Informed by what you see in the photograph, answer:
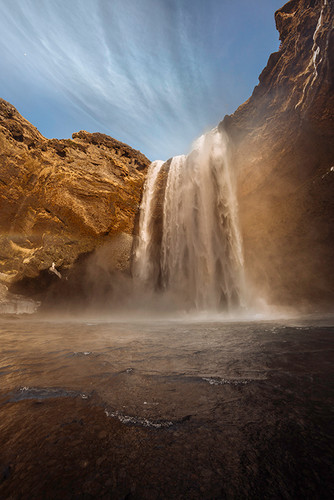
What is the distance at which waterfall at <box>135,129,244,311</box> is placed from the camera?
11.2 meters

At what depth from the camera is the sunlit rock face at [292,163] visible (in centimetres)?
757

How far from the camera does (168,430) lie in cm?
110

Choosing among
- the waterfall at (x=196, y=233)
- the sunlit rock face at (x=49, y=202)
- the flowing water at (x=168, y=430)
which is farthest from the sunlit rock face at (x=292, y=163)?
the flowing water at (x=168, y=430)

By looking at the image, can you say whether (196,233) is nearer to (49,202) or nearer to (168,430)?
A: (49,202)

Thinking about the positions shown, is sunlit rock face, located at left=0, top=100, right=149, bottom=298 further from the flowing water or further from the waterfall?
the flowing water

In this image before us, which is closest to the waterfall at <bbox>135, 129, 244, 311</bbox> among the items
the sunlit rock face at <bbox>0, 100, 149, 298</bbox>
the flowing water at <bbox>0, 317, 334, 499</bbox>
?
the sunlit rock face at <bbox>0, 100, 149, 298</bbox>

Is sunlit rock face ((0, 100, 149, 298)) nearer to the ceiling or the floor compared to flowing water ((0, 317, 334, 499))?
nearer to the ceiling

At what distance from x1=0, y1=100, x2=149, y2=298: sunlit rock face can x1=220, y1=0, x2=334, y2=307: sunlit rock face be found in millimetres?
7601

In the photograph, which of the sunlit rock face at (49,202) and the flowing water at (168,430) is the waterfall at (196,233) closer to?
the sunlit rock face at (49,202)

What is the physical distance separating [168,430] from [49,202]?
1225 cm

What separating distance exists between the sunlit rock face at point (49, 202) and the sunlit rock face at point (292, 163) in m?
7.60

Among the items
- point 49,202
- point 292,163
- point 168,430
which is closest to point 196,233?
point 292,163

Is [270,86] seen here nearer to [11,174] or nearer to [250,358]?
[250,358]

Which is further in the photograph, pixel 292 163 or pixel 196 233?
pixel 196 233
